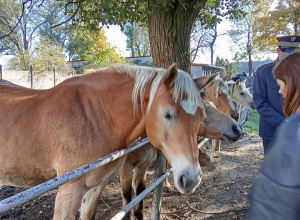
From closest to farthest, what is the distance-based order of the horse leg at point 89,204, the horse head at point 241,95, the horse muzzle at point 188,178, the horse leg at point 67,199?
the horse muzzle at point 188,178
the horse leg at point 67,199
the horse leg at point 89,204
the horse head at point 241,95

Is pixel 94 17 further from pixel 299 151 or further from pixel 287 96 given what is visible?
pixel 299 151

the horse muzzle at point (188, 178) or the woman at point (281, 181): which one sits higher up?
the woman at point (281, 181)

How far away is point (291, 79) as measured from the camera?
1.07 m

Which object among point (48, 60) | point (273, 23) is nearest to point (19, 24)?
point (48, 60)

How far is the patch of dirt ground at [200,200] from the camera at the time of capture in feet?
11.1

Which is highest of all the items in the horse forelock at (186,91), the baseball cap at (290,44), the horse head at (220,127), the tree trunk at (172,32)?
the tree trunk at (172,32)

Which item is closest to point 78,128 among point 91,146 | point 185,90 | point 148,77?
point 91,146

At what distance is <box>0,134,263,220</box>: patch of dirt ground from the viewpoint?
3369mm

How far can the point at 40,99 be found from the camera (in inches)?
87.0

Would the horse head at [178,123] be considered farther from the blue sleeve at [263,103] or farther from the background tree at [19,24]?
the background tree at [19,24]

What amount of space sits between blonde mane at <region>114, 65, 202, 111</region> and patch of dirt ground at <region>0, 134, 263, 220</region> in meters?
2.23

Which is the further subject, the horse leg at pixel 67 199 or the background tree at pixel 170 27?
the background tree at pixel 170 27

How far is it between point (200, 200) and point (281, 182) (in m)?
3.48

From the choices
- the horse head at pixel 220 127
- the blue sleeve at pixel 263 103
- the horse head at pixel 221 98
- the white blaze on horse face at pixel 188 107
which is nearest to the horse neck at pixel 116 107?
the white blaze on horse face at pixel 188 107
